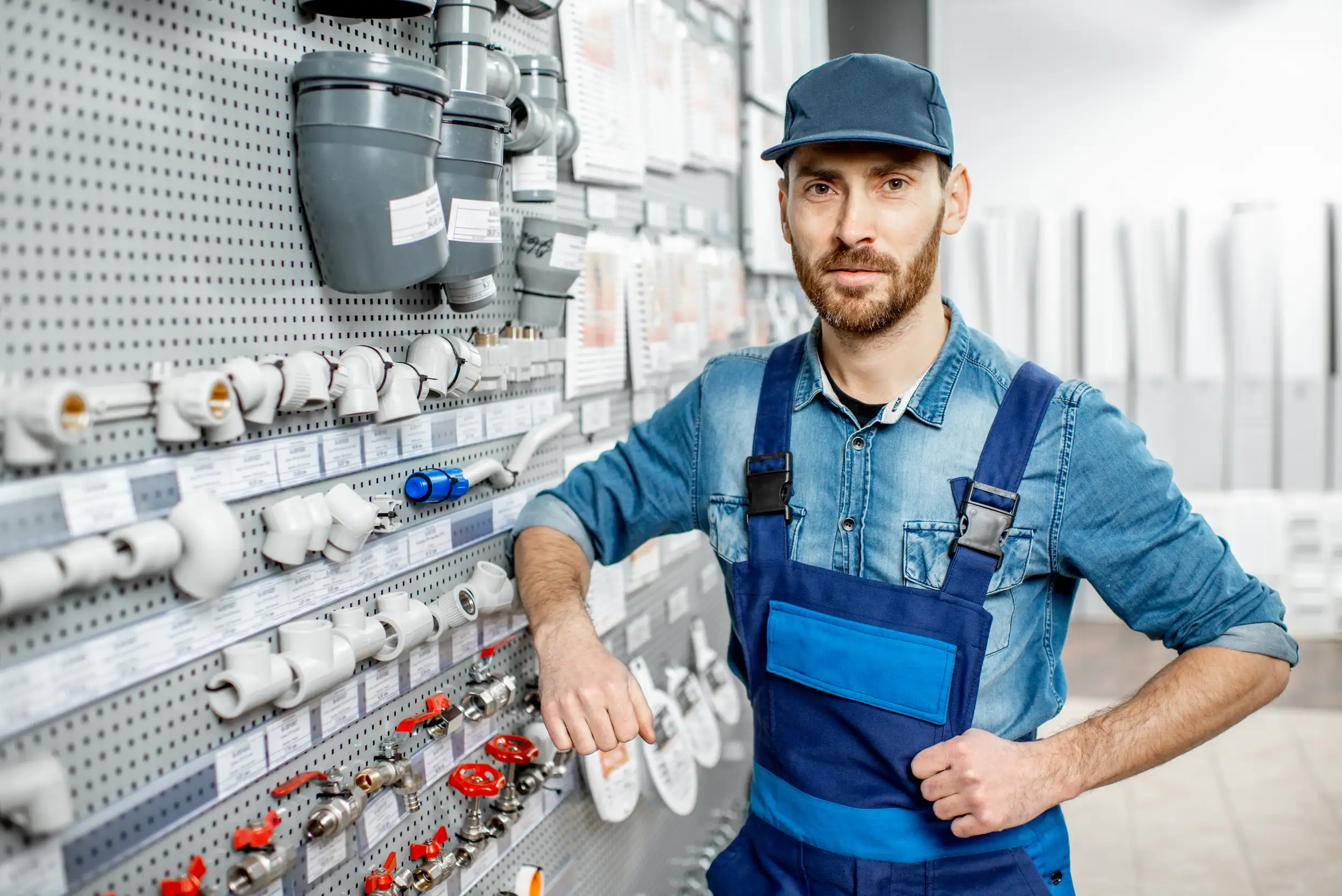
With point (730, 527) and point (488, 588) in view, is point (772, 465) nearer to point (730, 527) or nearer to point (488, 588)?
point (730, 527)

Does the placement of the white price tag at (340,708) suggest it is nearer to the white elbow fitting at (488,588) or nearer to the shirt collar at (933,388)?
the white elbow fitting at (488,588)

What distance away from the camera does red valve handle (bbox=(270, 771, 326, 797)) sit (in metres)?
1.39

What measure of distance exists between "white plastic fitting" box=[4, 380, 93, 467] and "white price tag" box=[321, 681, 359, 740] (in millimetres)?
601

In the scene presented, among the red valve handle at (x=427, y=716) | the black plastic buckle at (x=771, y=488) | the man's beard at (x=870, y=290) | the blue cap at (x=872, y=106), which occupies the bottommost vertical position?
the red valve handle at (x=427, y=716)

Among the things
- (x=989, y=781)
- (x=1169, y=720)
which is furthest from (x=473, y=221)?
(x=1169, y=720)

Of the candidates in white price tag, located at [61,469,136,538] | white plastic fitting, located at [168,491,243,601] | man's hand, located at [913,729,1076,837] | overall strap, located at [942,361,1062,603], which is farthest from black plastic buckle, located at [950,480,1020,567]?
white price tag, located at [61,469,136,538]

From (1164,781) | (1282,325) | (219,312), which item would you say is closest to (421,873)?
(219,312)

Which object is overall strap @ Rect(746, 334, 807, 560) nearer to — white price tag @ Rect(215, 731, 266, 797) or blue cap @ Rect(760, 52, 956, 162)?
blue cap @ Rect(760, 52, 956, 162)

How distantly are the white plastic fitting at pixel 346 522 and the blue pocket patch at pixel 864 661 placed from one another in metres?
0.66

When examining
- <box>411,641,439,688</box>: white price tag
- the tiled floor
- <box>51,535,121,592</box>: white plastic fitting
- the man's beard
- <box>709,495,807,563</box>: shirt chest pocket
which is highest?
the man's beard

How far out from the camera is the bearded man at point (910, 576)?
4.96 feet

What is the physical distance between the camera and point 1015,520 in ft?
5.18

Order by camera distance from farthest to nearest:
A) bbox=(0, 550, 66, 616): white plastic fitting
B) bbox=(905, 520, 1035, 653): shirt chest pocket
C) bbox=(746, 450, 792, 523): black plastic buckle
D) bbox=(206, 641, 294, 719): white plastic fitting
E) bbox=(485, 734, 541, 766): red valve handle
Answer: bbox=(485, 734, 541, 766): red valve handle → bbox=(746, 450, 792, 523): black plastic buckle → bbox=(905, 520, 1035, 653): shirt chest pocket → bbox=(206, 641, 294, 719): white plastic fitting → bbox=(0, 550, 66, 616): white plastic fitting

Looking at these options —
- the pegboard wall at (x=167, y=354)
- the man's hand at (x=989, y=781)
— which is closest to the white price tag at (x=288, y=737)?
the pegboard wall at (x=167, y=354)
